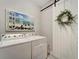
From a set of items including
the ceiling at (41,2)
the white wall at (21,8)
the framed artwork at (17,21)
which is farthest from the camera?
the ceiling at (41,2)

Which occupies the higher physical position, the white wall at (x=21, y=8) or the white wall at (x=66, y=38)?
the white wall at (x=21, y=8)

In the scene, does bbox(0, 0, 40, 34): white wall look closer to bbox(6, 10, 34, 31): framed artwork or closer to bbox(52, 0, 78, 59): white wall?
bbox(6, 10, 34, 31): framed artwork

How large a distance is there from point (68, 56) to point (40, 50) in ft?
2.81

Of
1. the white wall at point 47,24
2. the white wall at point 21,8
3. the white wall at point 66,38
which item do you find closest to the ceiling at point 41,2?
the white wall at point 21,8

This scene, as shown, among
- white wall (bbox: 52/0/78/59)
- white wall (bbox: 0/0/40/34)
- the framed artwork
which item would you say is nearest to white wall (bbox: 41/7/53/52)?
white wall (bbox: 0/0/40/34)

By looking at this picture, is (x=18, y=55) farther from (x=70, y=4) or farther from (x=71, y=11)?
(x=70, y=4)

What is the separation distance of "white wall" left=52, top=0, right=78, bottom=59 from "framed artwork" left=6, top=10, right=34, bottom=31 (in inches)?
39.0

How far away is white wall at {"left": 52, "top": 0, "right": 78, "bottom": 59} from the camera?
6.44 ft

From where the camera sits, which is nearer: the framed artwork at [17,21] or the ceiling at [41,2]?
the framed artwork at [17,21]

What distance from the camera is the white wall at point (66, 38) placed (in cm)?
196

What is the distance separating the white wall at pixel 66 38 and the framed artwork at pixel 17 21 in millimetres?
989

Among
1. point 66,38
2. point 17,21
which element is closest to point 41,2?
point 17,21

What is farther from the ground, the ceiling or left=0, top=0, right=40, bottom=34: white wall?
the ceiling

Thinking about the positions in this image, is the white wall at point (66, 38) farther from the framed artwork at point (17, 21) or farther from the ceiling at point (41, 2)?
the framed artwork at point (17, 21)
